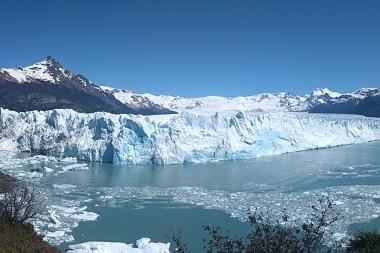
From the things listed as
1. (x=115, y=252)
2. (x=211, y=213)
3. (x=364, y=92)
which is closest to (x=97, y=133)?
(x=211, y=213)

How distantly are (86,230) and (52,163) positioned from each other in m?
12.5

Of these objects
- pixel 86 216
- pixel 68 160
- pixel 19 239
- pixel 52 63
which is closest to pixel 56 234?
pixel 86 216

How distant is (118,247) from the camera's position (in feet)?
26.8

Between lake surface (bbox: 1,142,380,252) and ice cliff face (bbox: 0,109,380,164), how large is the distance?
116 centimetres

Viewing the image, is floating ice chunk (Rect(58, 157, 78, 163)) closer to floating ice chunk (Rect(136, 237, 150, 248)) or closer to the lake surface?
the lake surface

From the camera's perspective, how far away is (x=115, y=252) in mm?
7965

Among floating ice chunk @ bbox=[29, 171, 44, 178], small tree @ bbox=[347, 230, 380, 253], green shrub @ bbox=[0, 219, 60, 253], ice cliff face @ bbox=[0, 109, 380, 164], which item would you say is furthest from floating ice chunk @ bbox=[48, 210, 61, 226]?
ice cliff face @ bbox=[0, 109, 380, 164]

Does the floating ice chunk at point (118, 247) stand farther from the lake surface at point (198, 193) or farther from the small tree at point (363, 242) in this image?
the small tree at point (363, 242)

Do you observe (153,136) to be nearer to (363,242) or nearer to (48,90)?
(363,242)

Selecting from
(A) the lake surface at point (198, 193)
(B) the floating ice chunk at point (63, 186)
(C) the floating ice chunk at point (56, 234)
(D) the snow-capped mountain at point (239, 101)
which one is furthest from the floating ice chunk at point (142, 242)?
(D) the snow-capped mountain at point (239, 101)

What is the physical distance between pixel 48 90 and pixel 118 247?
53232 millimetres

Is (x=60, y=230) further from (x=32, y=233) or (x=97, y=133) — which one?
(x=97, y=133)

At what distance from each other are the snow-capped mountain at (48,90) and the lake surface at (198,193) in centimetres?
3149

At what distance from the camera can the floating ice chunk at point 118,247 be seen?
7957mm
